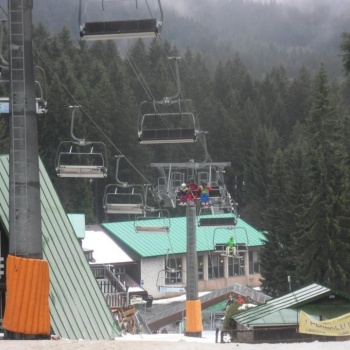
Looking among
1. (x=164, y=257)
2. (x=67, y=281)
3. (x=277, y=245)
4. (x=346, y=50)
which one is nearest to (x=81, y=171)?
(x=67, y=281)

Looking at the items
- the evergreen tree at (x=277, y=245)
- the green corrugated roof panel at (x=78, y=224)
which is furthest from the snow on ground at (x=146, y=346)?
the evergreen tree at (x=277, y=245)

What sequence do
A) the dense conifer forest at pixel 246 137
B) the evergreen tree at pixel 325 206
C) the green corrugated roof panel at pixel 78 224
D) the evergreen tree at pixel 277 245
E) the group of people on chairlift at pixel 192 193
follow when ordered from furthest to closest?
the evergreen tree at pixel 277 245
the dense conifer forest at pixel 246 137
the evergreen tree at pixel 325 206
the green corrugated roof panel at pixel 78 224
the group of people on chairlift at pixel 192 193

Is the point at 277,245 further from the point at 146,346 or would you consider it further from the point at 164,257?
the point at 146,346

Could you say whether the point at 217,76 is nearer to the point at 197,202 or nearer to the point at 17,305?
the point at 197,202

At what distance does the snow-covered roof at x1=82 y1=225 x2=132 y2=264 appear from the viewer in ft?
193

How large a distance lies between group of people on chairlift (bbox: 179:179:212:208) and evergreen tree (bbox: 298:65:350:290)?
18395mm

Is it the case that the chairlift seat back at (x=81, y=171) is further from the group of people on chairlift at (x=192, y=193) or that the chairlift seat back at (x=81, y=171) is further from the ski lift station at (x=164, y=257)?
the ski lift station at (x=164, y=257)

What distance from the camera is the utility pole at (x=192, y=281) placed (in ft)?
82.8

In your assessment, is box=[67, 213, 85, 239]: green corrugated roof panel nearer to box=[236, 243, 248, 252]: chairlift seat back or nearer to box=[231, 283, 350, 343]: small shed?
box=[236, 243, 248, 252]: chairlift seat back

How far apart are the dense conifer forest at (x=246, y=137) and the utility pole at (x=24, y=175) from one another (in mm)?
12749

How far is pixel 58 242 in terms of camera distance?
57.5ft

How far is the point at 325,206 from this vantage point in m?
44.9

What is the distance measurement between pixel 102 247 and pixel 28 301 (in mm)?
50263

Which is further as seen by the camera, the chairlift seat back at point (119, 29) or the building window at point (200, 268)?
the building window at point (200, 268)
